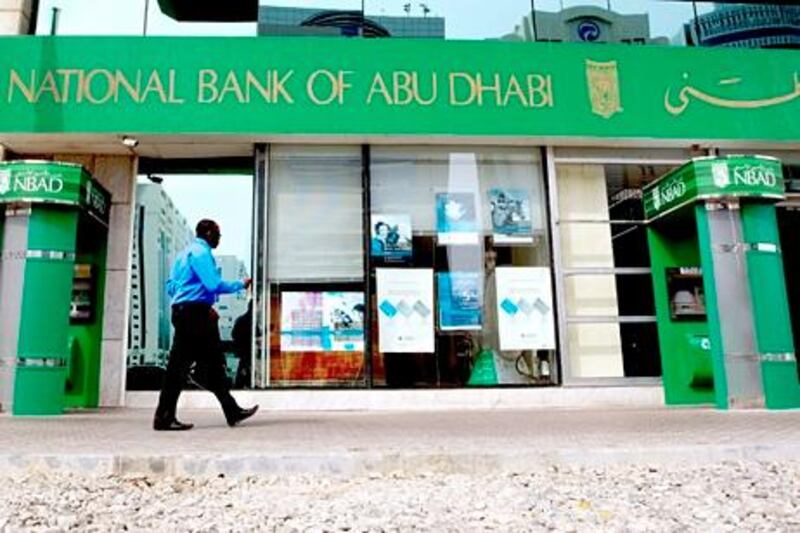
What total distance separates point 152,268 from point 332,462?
602cm

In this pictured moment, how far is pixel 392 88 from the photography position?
325 inches

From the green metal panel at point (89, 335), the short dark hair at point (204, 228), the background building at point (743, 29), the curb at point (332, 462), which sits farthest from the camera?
the background building at point (743, 29)

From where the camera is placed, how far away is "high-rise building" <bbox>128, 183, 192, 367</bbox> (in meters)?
8.38

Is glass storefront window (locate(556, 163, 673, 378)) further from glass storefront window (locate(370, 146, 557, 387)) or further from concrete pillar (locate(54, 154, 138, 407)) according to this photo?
concrete pillar (locate(54, 154, 138, 407))

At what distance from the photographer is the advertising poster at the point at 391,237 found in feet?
27.7

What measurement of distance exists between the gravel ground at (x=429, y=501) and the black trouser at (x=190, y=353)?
1711mm

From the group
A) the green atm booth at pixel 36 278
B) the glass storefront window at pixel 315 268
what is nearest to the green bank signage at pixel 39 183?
the green atm booth at pixel 36 278

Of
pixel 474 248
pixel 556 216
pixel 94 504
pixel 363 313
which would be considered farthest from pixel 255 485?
pixel 556 216

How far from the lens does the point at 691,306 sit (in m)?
7.46

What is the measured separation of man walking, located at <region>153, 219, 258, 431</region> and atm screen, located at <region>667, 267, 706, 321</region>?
4878 millimetres

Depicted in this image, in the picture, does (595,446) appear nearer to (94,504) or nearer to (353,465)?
(353,465)

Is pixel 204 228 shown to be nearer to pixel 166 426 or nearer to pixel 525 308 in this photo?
pixel 166 426

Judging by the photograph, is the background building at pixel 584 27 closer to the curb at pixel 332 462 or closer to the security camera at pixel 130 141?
the security camera at pixel 130 141

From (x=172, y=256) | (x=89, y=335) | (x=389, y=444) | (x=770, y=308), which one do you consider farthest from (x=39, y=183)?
(x=770, y=308)
